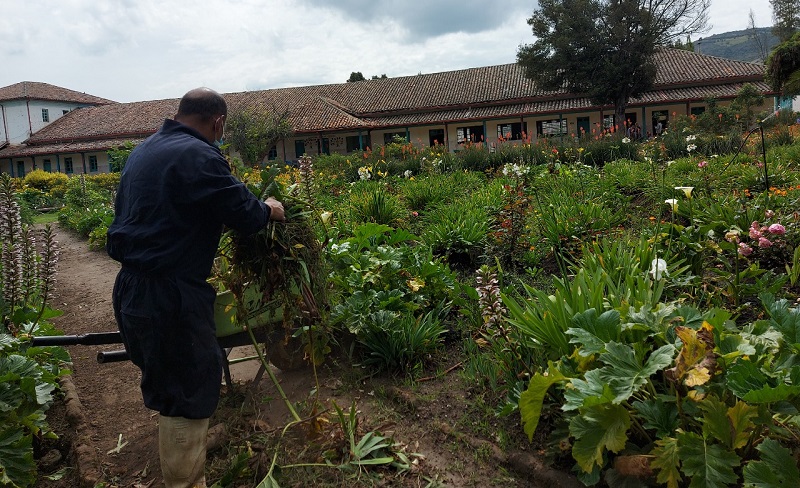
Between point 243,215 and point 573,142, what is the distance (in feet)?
42.5

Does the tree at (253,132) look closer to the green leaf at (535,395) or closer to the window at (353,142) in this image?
the window at (353,142)

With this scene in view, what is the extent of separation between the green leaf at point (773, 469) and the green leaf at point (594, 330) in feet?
2.09

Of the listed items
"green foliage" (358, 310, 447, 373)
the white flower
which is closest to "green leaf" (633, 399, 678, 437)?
the white flower

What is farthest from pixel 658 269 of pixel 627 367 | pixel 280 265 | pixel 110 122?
pixel 110 122

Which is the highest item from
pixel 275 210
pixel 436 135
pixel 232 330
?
pixel 436 135

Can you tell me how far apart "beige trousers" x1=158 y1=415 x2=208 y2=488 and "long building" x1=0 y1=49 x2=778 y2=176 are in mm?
28536

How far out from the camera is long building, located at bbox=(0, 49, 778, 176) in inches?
1278

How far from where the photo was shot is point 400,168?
13.2 metres

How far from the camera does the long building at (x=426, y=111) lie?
107 feet

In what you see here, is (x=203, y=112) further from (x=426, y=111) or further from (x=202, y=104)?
(x=426, y=111)

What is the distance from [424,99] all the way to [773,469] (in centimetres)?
3661

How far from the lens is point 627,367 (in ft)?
7.16

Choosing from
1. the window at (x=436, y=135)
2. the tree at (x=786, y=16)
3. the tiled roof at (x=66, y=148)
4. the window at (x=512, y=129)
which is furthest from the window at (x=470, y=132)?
the tree at (x=786, y=16)

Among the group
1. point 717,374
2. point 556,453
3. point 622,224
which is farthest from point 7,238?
point 622,224
